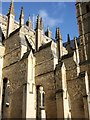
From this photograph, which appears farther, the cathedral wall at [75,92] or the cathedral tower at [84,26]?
the cathedral tower at [84,26]

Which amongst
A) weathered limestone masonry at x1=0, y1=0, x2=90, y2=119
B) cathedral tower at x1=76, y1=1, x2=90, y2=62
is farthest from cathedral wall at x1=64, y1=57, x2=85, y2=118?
cathedral tower at x1=76, y1=1, x2=90, y2=62

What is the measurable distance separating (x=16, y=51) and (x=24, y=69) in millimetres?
2244

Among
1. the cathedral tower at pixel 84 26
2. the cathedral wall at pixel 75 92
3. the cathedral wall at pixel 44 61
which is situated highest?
the cathedral tower at pixel 84 26

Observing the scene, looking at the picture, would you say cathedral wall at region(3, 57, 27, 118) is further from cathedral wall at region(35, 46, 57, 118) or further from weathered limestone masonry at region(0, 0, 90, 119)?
A: cathedral wall at region(35, 46, 57, 118)

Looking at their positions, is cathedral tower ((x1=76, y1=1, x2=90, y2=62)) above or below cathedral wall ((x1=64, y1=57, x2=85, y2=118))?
above

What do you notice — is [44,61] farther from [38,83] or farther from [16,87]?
[16,87]

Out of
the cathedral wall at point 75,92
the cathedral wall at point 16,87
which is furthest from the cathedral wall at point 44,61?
the cathedral wall at point 16,87

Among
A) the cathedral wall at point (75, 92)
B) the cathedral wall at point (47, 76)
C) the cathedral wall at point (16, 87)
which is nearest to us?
the cathedral wall at point (16, 87)

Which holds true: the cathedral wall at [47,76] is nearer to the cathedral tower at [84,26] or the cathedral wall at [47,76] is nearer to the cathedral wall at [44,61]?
the cathedral wall at [44,61]

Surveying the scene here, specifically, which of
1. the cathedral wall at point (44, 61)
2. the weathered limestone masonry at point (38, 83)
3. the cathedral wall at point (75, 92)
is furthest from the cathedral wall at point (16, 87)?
the cathedral wall at point (75, 92)

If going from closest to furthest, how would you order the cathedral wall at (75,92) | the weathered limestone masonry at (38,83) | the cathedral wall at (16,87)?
the cathedral wall at (16,87) → the weathered limestone masonry at (38,83) → the cathedral wall at (75,92)

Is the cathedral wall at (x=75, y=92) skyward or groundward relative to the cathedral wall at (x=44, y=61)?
groundward

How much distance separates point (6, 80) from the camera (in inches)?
632

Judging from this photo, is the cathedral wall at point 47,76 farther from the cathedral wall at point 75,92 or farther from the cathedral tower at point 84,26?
the cathedral tower at point 84,26
